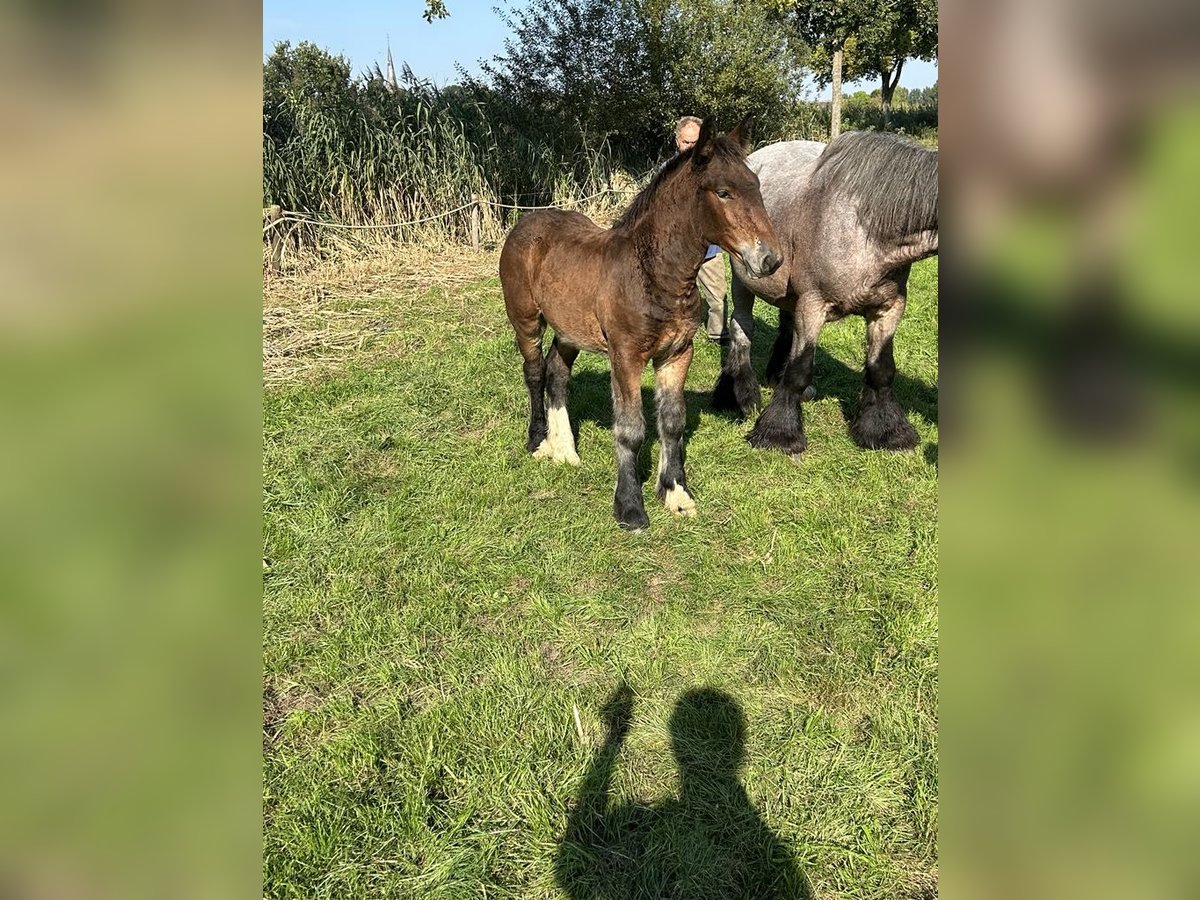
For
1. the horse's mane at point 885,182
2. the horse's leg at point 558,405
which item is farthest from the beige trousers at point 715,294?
the horse's leg at point 558,405

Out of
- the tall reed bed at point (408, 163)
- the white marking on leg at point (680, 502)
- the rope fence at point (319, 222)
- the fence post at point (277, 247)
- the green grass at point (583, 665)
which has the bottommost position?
the green grass at point (583, 665)

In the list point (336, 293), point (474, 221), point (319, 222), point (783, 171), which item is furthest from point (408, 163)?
point (783, 171)

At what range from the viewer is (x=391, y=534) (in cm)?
426

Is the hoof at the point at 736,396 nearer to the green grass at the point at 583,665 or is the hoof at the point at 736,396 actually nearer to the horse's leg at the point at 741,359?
the horse's leg at the point at 741,359

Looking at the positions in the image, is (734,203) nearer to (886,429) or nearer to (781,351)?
(886,429)

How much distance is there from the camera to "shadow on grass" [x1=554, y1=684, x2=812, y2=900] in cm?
231

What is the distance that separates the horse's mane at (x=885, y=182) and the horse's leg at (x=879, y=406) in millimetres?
753

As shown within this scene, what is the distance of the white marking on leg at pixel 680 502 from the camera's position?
448 cm

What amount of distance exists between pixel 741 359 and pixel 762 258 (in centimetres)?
265

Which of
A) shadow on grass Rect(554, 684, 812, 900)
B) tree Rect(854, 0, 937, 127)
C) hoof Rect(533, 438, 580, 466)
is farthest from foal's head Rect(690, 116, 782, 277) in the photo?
tree Rect(854, 0, 937, 127)

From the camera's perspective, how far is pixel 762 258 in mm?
3422

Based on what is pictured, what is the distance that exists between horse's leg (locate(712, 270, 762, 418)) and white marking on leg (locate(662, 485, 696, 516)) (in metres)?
1.78

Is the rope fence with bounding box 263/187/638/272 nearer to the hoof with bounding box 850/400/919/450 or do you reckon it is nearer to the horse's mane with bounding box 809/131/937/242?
the horse's mane with bounding box 809/131/937/242

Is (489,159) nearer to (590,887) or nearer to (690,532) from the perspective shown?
(690,532)
